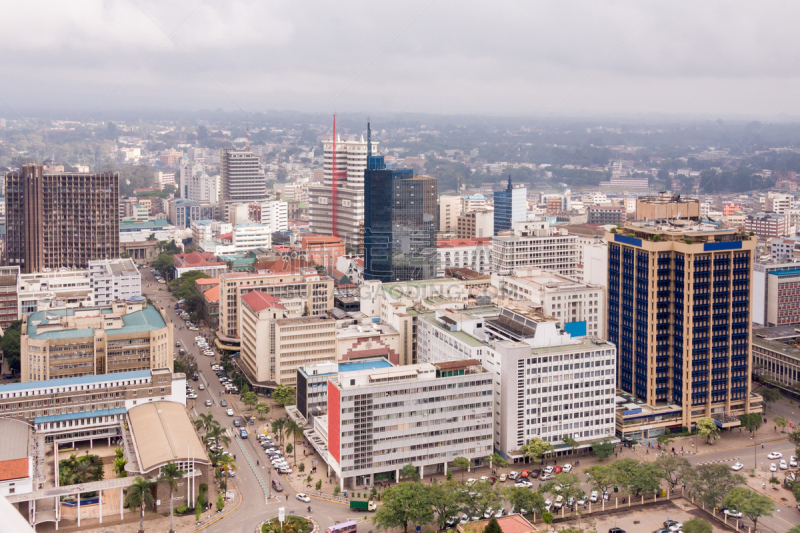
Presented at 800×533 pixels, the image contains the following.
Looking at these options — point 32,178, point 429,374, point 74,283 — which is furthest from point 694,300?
point 32,178

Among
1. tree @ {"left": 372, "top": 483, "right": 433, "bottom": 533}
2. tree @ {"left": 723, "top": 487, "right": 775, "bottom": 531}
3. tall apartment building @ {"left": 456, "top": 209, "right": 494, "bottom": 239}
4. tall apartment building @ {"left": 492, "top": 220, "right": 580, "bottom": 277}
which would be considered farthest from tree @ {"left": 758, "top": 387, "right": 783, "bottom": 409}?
tall apartment building @ {"left": 456, "top": 209, "right": 494, "bottom": 239}

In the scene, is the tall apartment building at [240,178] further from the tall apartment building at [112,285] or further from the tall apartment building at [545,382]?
the tall apartment building at [545,382]

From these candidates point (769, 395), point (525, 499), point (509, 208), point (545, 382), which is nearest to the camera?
point (525, 499)

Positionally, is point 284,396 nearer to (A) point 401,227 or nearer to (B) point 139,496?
(B) point 139,496

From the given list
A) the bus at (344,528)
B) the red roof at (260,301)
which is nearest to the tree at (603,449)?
the bus at (344,528)

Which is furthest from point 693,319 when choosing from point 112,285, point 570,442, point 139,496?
point 112,285

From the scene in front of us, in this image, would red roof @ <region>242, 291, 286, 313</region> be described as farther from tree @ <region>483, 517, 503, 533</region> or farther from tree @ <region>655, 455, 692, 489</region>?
tree @ <region>655, 455, 692, 489</region>
